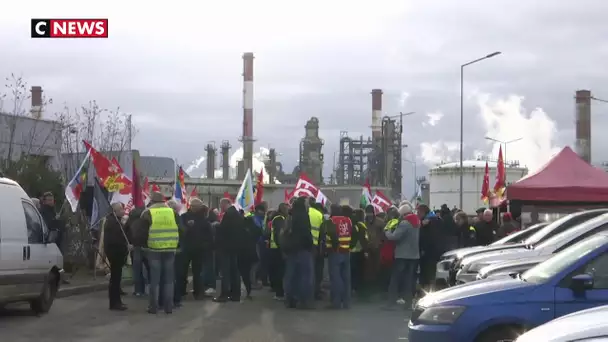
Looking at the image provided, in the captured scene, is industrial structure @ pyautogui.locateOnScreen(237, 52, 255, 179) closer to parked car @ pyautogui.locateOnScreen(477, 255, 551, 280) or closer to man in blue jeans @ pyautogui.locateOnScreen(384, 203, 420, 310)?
A: man in blue jeans @ pyautogui.locateOnScreen(384, 203, 420, 310)

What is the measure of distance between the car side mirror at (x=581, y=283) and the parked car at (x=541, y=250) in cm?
432

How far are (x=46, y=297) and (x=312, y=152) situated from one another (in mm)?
63050

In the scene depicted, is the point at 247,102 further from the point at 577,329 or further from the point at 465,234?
the point at 577,329

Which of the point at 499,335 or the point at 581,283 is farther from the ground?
the point at 581,283

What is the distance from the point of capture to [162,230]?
13.3 metres

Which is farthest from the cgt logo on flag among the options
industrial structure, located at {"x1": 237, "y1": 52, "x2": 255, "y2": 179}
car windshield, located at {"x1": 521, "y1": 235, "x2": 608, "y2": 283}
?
industrial structure, located at {"x1": 237, "y1": 52, "x2": 255, "y2": 179}

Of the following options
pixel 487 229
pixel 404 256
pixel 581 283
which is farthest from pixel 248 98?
pixel 581 283

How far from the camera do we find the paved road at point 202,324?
11195 mm

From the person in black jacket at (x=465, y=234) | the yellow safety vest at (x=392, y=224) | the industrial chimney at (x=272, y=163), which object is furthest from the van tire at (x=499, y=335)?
the industrial chimney at (x=272, y=163)


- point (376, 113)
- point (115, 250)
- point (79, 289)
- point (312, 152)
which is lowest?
point (79, 289)

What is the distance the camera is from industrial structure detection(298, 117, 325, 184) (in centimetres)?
7562

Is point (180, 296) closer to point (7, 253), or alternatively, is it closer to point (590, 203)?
point (7, 253)

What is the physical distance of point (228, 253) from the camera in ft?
50.4

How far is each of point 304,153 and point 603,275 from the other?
6846 cm
